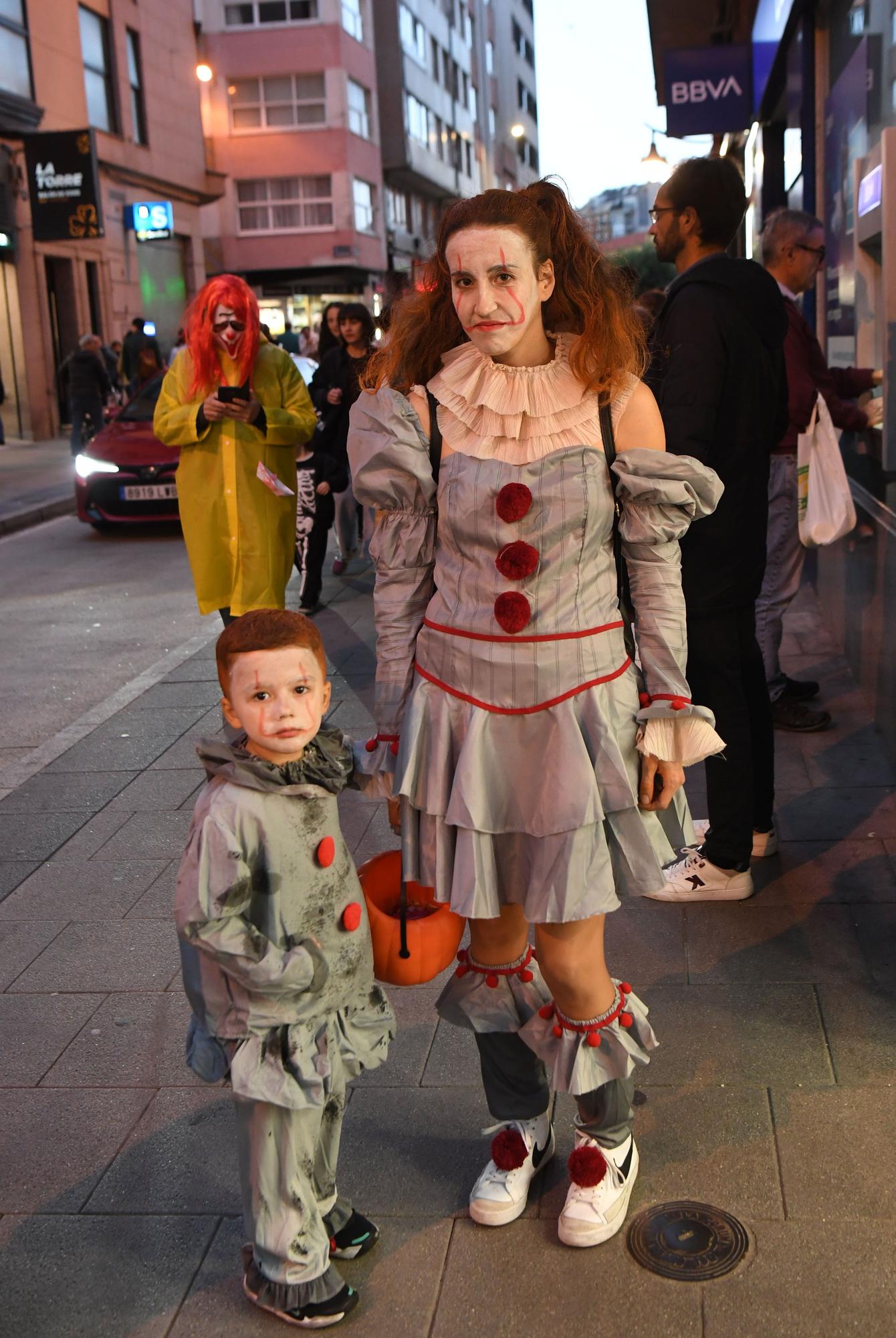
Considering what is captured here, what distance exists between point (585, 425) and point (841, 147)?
5238mm

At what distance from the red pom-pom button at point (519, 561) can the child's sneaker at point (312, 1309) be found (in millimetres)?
1368

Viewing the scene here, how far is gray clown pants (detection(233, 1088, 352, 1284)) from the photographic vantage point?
253 centimetres

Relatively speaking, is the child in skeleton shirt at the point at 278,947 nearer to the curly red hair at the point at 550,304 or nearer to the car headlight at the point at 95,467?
the curly red hair at the point at 550,304

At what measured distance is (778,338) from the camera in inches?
167

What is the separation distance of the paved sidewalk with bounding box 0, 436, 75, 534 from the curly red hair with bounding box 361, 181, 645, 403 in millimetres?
12825

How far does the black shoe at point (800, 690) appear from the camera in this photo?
20.6 ft

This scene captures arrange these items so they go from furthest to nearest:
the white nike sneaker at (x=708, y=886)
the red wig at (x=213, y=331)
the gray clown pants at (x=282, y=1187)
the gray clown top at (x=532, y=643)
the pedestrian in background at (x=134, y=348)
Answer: the pedestrian in background at (x=134, y=348) → the red wig at (x=213, y=331) → the white nike sneaker at (x=708, y=886) → the gray clown top at (x=532, y=643) → the gray clown pants at (x=282, y=1187)

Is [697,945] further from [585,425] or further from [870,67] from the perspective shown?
[870,67]

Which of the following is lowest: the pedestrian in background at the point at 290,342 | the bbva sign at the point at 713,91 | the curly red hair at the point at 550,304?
the curly red hair at the point at 550,304

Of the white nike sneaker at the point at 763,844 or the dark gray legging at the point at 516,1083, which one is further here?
the white nike sneaker at the point at 763,844

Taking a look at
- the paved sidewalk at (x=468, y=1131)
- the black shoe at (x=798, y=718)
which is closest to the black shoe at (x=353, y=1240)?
the paved sidewalk at (x=468, y=1131)

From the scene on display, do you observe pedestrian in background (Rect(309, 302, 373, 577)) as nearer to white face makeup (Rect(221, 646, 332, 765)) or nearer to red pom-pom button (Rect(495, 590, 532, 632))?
red pom-pom button (Rect(495, 590, 532, 632))

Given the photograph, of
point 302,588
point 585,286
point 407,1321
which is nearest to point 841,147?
point 302,588

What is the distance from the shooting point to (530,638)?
2646mm
